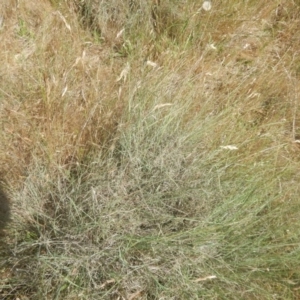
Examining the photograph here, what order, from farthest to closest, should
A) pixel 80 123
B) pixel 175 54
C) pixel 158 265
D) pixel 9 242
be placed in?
pixel 175 54 → pixel 80 123 → pixel 9 242 → pixel 158 265

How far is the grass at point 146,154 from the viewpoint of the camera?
4.86ft

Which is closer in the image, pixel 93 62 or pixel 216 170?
pixel 216 170

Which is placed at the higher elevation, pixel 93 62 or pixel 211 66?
pixel 93 62

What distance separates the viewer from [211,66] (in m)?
2.05

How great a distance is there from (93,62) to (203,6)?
573 mm

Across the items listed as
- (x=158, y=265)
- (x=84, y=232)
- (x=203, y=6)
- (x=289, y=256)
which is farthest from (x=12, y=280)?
(x=203, y=6)

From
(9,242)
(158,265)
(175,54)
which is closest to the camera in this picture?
(158,265)

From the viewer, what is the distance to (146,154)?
1.65 metres

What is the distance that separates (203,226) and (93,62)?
964 millimetres

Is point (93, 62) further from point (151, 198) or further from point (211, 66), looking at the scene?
point (151, 198)

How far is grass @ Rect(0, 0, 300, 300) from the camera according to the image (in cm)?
148

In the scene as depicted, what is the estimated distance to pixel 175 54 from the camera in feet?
6.61

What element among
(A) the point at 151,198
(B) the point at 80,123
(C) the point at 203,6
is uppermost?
(C) the point at 203,6

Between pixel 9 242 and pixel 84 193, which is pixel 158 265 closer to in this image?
pixel 84 193
